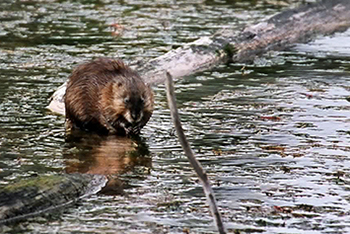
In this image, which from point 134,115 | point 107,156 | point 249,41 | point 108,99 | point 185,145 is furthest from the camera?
point 249,41

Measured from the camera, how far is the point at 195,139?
31.1 ft

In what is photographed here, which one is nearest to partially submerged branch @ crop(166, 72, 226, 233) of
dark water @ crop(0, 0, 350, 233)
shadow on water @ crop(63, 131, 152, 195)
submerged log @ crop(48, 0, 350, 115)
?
dark water @ crop(0, 0, 350, 233)

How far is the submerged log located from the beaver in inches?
41.6

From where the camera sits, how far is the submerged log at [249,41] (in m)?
12.3

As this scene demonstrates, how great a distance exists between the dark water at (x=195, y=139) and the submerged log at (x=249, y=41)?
213 mm

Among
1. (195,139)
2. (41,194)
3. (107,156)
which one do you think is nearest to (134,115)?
(107,156)

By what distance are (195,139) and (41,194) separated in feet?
9.05

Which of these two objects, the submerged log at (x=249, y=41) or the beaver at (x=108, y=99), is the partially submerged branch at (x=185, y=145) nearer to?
the beaver at (x=108, y=99)

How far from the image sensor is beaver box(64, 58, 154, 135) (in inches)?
365

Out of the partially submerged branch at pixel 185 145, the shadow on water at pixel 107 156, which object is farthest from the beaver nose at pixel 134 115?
the partially submerged branch at pixel 185 145

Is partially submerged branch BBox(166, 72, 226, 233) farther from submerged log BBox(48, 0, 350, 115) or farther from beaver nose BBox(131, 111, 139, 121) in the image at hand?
submerged log BBox(48, 0, 350, 115)

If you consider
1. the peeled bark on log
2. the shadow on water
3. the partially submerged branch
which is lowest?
the shadow on water

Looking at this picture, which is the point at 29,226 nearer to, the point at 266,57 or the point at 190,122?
the point at 190,122

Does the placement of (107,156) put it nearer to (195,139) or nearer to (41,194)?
(195,139)
